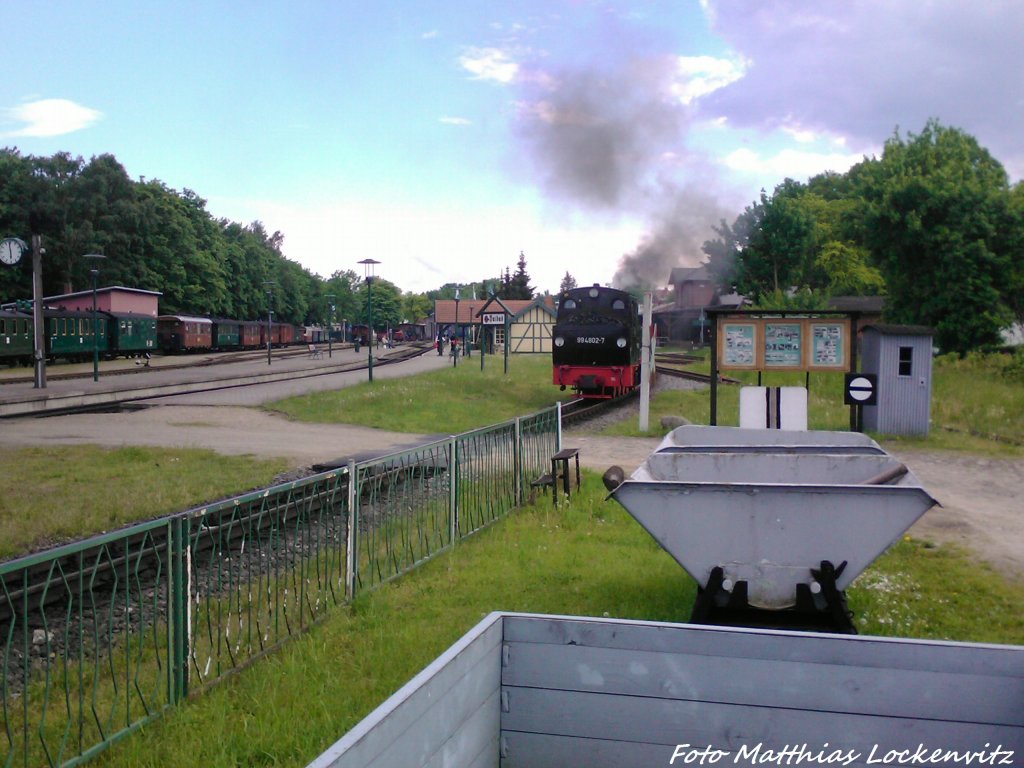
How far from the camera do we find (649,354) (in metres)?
18.6

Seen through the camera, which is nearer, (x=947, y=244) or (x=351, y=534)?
(x=351, y=534)

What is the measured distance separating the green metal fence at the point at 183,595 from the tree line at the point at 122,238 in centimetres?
3865

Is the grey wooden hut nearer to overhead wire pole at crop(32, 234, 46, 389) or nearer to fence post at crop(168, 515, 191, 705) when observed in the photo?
fence post at crop(168, 515, 191, 705)

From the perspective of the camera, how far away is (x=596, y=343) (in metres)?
23.5

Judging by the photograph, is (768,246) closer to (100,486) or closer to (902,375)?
(902,375)

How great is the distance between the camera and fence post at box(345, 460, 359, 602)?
21.6 ft

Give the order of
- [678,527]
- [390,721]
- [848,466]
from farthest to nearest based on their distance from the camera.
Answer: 1. [848,466]
2. [678,527]
3. [390,721]

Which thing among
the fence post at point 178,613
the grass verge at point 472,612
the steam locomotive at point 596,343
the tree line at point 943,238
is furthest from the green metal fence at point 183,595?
the tree line at point 943,238

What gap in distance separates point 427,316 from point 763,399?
14563 cm

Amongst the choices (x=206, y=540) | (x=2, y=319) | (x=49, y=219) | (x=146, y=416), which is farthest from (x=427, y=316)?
(x=206, y=540)

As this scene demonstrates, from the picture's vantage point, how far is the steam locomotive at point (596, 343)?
23562 mm

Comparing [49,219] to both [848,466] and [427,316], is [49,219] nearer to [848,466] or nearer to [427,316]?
[848,466]

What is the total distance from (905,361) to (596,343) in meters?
8.74

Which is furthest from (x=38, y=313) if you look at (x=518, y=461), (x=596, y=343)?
(x=518, y=461)
